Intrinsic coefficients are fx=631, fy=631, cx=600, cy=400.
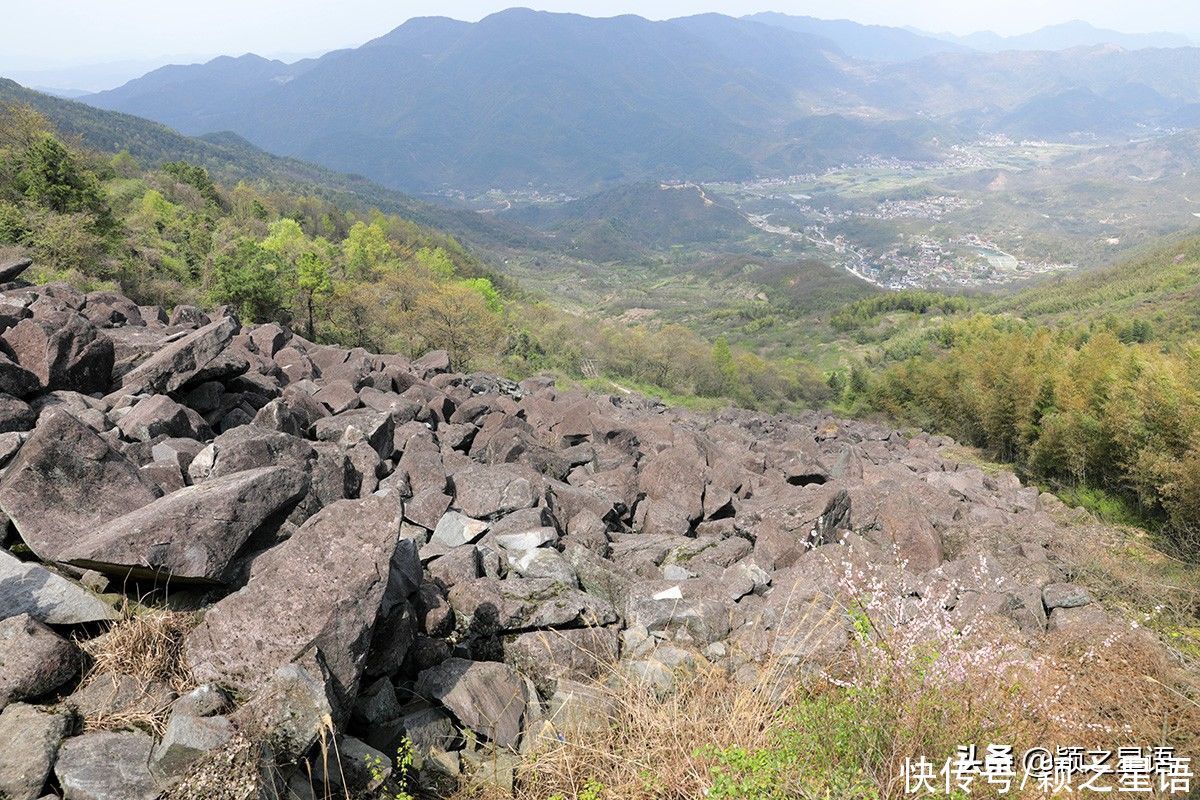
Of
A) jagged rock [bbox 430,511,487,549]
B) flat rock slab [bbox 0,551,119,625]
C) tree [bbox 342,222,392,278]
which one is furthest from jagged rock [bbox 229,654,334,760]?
tree [bbox 342,222,392,278]

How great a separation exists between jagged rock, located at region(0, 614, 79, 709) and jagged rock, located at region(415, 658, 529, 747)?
209cm

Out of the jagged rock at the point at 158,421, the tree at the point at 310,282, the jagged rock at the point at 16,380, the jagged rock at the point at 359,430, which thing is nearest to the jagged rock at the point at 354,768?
the jagged rock at the point at 158,421

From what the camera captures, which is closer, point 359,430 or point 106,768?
point 106,768

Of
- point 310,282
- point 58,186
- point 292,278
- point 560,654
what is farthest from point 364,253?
point 560,654

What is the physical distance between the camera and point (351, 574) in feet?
13.7

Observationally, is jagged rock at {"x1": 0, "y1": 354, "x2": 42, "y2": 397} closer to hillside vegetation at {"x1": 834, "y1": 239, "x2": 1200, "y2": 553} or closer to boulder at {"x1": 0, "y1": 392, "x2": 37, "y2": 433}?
boulder at {"x1": 0, "y1": 392, "x2": 37, "y2": 433}

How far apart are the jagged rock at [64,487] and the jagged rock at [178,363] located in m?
4.62

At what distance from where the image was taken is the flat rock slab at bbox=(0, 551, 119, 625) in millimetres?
3932

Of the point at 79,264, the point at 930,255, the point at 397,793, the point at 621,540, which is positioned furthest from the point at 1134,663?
the point at 930,255

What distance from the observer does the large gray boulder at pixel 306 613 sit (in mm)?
3822

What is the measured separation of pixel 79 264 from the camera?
87.7 feet

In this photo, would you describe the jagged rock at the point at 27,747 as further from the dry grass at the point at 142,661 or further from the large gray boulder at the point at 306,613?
the large gray boulder at the point at 306,613
